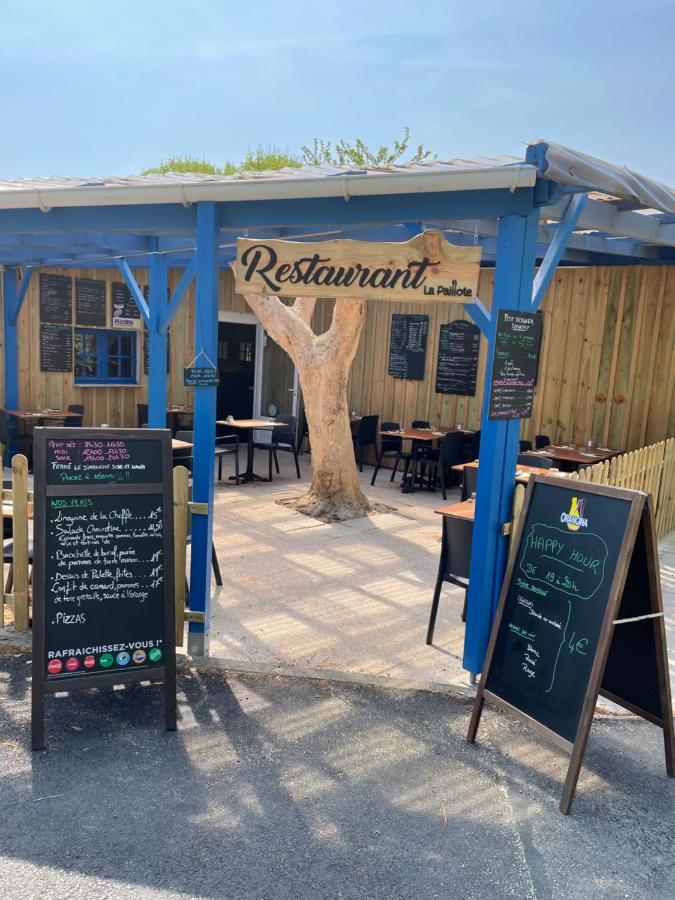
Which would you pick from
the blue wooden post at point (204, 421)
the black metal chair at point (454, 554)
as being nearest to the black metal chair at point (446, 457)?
the black metal chair at point (454, 554)

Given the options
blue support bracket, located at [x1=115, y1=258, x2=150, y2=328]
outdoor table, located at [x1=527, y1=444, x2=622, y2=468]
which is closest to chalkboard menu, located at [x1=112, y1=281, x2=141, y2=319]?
blue support bracket, located at [x1=115, y1=258, x2=150, y2=328]

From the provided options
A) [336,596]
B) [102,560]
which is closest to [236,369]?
[336,596]

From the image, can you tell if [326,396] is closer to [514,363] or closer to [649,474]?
[649,474]

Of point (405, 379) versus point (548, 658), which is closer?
point (548, 658)

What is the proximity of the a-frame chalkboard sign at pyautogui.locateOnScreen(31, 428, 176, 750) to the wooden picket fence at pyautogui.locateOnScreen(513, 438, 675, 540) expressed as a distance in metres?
2.82

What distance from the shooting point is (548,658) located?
2980 mm

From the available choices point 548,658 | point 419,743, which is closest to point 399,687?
point 419,743

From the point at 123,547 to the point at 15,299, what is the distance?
7946 millimetres

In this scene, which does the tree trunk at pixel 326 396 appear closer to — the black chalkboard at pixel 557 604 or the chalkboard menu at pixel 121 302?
the black chalkboard at pixel 557 604

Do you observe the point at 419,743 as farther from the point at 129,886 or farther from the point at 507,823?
the point at 129,886

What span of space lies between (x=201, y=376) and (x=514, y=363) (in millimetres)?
1707

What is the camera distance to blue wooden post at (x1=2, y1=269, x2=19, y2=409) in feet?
32.1

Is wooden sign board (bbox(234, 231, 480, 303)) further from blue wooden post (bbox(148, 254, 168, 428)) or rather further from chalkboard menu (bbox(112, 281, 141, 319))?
chalkboard menu (bbox(112, 281, 141, 319))

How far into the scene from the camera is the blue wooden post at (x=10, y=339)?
9797mm
